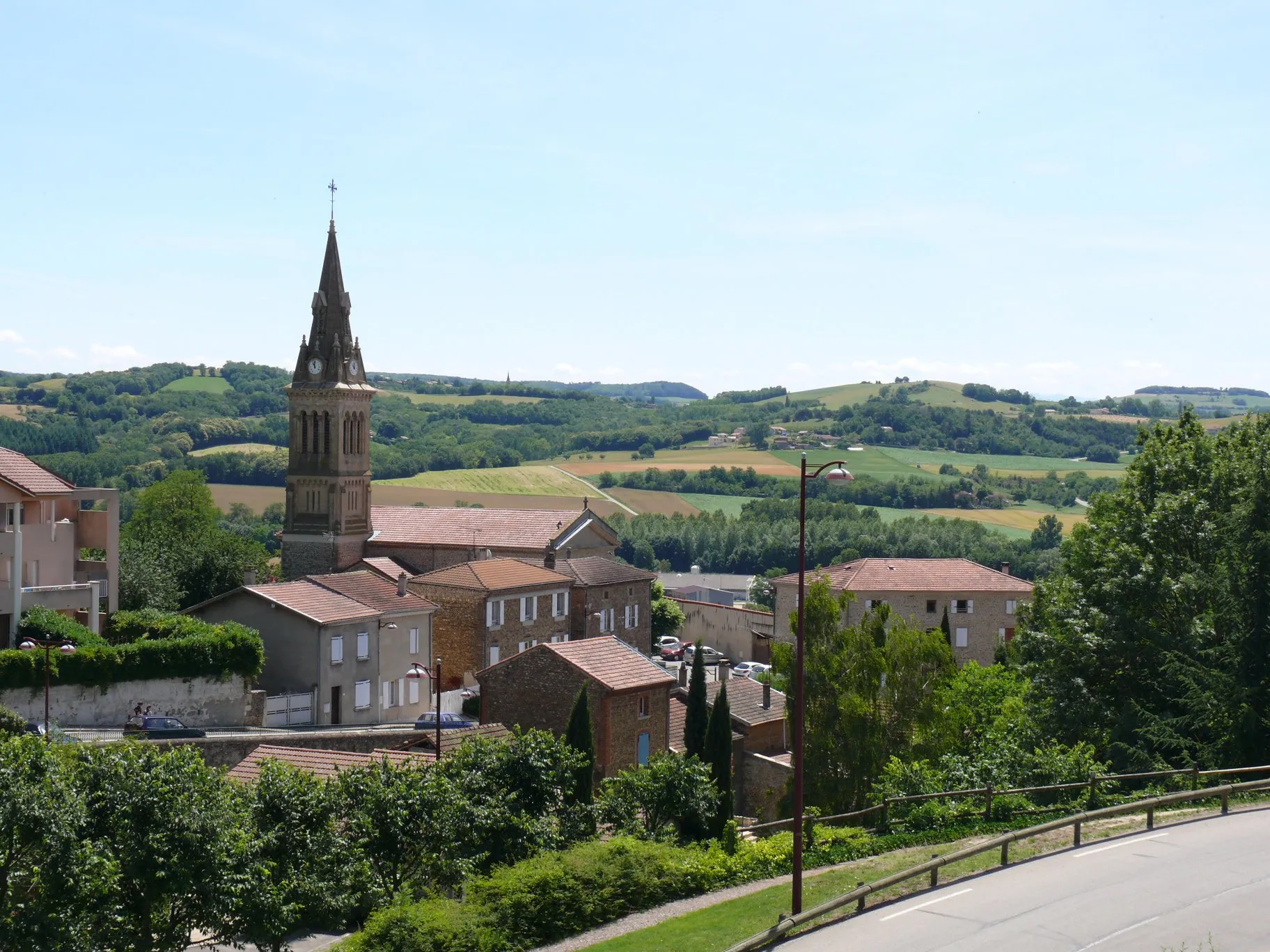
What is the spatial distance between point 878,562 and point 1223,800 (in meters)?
49.5

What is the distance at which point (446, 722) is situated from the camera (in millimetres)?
42062

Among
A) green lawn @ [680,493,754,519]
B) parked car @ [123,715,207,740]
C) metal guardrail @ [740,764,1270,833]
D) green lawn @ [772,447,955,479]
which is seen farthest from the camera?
green lawn @ [772,447,955,479]

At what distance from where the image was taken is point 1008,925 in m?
18.0

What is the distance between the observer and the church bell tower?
62938 mm

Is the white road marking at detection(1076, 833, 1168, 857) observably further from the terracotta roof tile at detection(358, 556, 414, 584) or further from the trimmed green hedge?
the terracotta roof tile at detection(358, 556, 414, 584)

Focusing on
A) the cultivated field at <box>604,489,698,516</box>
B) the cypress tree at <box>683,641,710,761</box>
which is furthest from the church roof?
the cultivated field at <box>604,489,698,516</box>

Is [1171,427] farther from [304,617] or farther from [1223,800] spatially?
[304,617]

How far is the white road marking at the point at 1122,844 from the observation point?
2180 cm

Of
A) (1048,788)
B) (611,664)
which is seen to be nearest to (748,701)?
(611,664)

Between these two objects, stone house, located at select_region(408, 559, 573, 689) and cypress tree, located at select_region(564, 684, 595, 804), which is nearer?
cypress tree, located at select_region(564, 684, 595, 804)

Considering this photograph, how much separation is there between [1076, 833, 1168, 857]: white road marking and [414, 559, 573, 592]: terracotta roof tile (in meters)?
34.0

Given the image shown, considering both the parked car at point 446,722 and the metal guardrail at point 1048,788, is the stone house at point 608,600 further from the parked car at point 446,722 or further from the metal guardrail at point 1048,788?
the metal guardrail at point 1048,788

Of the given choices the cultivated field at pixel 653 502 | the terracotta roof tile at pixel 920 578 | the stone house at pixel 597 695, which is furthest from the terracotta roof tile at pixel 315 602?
the cultivated field at pixel 653 502

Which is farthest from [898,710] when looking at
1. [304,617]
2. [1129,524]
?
[304,617]
